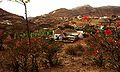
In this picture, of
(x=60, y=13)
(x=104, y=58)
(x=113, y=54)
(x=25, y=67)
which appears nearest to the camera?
(x=113, y=54)

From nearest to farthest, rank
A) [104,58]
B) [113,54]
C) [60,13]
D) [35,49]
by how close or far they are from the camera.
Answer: [113,54] → [35,49] → [104,58] → [60,13]

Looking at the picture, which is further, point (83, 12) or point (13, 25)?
point (83, 12)

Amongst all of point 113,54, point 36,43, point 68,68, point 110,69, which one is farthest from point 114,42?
point 36,43

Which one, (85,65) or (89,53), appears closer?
(85,65)

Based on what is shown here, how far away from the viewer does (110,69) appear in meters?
12.1

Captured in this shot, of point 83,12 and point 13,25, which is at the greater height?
point 83,12

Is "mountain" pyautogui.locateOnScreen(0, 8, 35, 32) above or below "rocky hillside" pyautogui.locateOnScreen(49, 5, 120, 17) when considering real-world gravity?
below

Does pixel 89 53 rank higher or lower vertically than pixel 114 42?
lower

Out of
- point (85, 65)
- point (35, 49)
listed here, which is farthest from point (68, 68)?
point (35, 49)

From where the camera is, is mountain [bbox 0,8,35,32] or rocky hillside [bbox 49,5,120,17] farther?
rocky hillside [bbox 49,5,120,17]

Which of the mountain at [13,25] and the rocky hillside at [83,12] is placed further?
the rocky hillside at [83,12]

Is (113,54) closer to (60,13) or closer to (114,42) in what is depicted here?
(114,42)

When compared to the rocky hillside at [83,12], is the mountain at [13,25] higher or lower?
lower

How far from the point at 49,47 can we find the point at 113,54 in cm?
384
